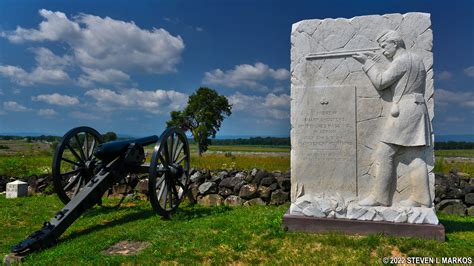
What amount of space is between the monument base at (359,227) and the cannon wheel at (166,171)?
7.98 ft

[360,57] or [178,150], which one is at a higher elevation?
[360,57]

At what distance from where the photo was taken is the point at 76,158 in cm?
809

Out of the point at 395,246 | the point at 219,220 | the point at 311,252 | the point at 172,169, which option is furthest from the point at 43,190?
the point at 395,246

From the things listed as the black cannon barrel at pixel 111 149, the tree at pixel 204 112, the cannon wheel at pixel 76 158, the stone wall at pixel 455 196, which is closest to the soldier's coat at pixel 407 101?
the stone wall at pixel 455 196

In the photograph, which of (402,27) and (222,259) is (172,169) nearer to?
(222,259)

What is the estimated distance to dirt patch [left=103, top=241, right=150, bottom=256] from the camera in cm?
533

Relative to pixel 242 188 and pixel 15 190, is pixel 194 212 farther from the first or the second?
pixel 15 190

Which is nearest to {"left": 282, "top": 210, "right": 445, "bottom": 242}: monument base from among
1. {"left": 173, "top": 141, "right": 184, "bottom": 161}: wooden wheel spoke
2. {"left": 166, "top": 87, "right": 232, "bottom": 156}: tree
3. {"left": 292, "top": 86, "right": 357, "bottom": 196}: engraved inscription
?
{"left": 292, "top": 86, "right": 357, "bottom": 196}: engraved inscription

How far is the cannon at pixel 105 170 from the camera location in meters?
6.07

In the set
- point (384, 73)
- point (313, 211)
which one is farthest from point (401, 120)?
point (313, 211)

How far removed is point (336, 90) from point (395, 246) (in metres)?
2.42

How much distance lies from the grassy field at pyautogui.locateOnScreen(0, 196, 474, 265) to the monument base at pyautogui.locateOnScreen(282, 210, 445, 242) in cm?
17

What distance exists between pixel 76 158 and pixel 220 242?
4.38m

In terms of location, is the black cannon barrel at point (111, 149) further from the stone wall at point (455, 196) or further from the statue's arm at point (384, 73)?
the stone wall at point (455, 196)
